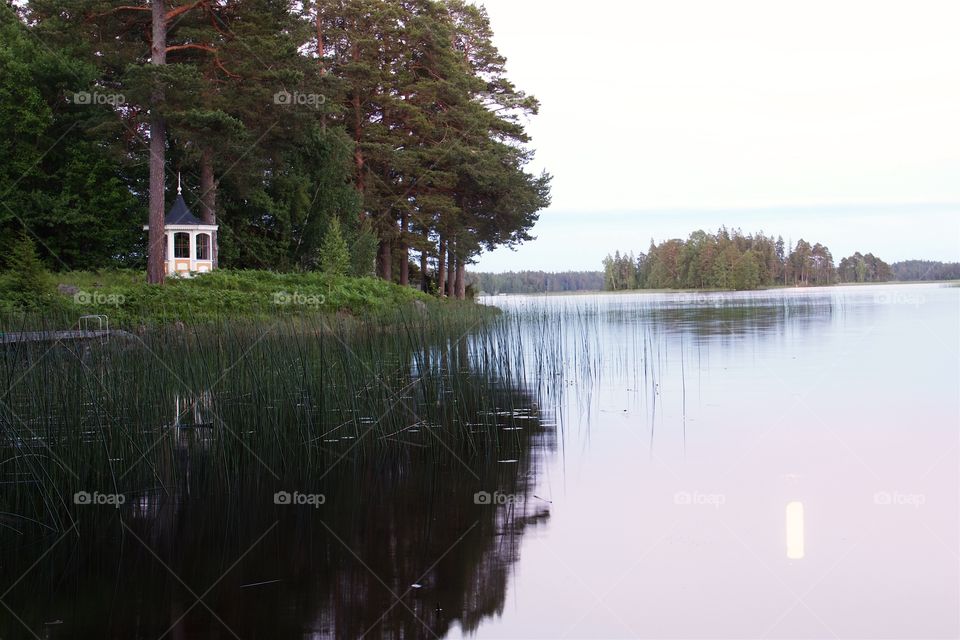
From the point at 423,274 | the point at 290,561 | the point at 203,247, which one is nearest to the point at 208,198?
the point at 203,247

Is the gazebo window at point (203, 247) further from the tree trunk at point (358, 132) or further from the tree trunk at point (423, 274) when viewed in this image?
the tree trunk at point (423, 274)

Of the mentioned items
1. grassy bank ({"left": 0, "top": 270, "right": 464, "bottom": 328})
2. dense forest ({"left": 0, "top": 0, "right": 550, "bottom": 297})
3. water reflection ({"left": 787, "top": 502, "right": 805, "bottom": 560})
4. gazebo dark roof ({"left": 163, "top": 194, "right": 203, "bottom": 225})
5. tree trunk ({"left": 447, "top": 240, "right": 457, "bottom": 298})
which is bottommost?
water reflection ({"left": 787, "top": 502, "right": 805, "bottom": 560})

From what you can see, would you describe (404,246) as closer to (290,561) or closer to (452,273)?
(452,273)

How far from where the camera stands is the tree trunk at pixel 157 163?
17594 mm

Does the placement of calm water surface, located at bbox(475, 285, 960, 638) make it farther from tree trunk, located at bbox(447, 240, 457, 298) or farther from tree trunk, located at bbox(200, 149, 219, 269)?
tree trunk, located at bbox(447, 240, 457, 298)

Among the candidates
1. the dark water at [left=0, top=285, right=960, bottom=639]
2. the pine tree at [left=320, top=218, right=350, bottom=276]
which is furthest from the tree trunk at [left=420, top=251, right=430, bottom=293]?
the dark water at [left=0, top=285, right=960, bottom=639]

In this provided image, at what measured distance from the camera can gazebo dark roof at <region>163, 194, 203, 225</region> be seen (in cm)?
2009

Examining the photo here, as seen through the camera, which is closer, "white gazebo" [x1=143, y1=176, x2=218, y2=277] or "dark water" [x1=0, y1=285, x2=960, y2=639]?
"dark water" [x1=0, y1=285, x2=960, y2=639]

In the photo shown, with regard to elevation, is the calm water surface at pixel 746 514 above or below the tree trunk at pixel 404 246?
below

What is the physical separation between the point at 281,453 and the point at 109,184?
18.2 m

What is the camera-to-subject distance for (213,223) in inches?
828

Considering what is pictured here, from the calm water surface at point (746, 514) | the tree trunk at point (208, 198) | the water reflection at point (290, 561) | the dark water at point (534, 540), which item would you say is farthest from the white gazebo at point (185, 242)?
the water reflection at point (290, 561)

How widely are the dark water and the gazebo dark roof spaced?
1426cm

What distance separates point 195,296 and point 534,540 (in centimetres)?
1330
